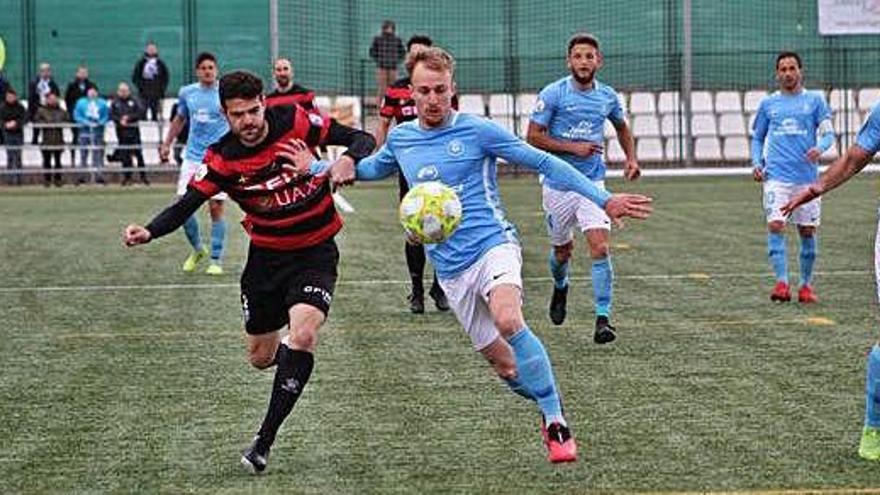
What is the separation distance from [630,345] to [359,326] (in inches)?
90.3

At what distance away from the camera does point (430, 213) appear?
8102 millimetres

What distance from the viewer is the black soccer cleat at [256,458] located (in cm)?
793

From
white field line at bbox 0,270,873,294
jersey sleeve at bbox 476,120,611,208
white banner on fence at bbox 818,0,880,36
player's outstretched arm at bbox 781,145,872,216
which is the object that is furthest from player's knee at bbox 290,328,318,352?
white banner on fence at bbox 818,0,880,36

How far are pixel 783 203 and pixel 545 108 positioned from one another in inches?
116

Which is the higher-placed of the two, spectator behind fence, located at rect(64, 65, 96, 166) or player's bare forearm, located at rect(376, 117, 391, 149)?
spectator behind fence, located at rect(64, 65, 96, 166)

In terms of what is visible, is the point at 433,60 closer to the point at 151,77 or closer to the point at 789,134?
the point at 789,134

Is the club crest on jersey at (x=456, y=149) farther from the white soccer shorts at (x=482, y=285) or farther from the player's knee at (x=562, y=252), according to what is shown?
the player's knee at (x=562, y=252)

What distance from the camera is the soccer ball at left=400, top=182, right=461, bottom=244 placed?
8102mm

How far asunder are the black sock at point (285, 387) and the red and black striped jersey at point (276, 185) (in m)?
0.61

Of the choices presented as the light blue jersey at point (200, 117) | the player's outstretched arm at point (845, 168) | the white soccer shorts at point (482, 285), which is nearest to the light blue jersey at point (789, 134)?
the light blue jersey at point (200, 117)

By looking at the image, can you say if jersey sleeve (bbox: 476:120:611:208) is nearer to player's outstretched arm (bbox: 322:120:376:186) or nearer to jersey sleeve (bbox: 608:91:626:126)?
player's outstretched arm (bbox: 322:120:376:186)

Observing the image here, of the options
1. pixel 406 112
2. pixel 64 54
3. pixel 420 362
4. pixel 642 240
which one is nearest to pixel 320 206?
pixel 420 362

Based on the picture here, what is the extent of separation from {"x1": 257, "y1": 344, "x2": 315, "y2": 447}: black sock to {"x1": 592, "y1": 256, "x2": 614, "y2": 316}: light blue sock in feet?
15.4

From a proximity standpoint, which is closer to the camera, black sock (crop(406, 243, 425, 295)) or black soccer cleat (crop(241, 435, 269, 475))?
black soccer cleat (crop(241, 435, 269, 475))
